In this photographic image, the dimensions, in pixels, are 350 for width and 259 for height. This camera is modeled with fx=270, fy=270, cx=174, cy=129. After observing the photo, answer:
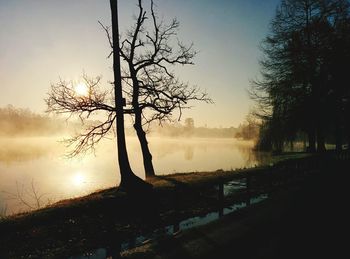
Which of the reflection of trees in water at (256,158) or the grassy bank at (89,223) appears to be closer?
the grassy bank at (89,223)

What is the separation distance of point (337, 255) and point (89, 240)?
6.14m

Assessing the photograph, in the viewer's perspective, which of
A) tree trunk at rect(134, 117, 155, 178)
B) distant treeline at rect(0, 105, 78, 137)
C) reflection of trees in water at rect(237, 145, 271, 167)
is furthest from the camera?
distant treeline at rect(0, 105, 78, 137)

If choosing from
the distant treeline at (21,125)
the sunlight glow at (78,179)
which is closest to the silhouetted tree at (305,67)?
the sunlight glow at (78,179)

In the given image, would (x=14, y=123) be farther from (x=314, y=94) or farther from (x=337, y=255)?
(x=337, y=255)

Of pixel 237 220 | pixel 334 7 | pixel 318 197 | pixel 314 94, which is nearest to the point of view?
pixel 237 220

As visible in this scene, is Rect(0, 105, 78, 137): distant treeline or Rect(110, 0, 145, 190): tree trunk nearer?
Rect(110, 0, 145, 190): tree trunk

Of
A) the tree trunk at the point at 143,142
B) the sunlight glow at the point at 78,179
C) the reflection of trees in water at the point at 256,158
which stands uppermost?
the tree trunk at the point at 143,142

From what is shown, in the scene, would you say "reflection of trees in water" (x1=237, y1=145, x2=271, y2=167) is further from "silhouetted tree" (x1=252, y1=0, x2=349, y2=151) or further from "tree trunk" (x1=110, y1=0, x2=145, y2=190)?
"tree trunk" (x1=110, y1=0, x2=145, y2=190)

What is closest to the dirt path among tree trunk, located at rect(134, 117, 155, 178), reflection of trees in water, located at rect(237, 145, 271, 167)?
tree trunk, located at rect(134, 117, 155, 178)

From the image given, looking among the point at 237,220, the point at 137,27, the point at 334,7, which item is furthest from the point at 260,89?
the point at 237,220

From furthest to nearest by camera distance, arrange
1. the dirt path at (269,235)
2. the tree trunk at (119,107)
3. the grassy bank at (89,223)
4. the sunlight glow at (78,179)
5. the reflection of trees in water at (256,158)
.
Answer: the reflection of trees in water at (256,158) < the sunlight glow at (78,179) < the tree trunk at (119,107) < the grassy bank at (89,223) < the dirt path at (269,235)

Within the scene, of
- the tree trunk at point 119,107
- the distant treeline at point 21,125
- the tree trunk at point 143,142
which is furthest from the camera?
the distant treeline at point 21,125

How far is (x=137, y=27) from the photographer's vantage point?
1767cm

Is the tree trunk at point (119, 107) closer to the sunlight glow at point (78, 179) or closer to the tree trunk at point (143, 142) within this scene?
the tree trunk at point (143, 142)
